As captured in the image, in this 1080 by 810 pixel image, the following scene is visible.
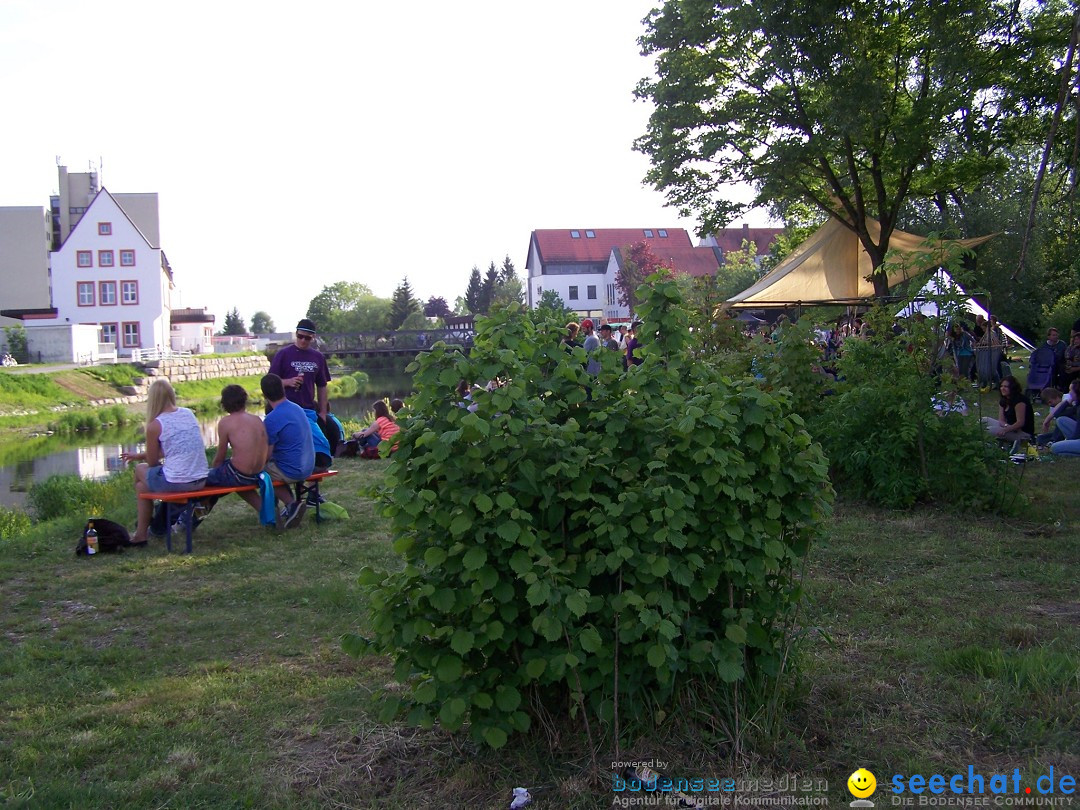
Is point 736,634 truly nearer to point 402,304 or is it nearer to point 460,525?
point 460,525

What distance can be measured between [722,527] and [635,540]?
0.34 metres

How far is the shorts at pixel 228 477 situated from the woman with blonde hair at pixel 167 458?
0.27 ft

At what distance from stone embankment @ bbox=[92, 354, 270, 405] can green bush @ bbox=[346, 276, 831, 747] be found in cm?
3555

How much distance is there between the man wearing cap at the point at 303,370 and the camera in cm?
898

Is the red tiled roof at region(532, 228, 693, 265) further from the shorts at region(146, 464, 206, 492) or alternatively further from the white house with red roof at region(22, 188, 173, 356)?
the shorts at region(146, 464, 206, 492)

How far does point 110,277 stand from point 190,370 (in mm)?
17417

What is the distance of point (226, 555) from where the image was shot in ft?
22.3

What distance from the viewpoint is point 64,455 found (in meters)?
23.9

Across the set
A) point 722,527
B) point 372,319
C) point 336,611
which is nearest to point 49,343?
point 336,611

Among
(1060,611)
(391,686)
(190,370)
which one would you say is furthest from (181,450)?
(190,370)

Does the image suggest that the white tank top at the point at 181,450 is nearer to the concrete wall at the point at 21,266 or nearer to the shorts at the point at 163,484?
the shorts at the point at 163,484

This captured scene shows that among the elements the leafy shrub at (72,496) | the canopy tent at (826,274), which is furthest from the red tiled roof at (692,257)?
the leafy shrub at (72,496)

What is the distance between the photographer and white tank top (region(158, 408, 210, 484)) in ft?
23.8

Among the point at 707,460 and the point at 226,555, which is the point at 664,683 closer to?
the point at 707,460
